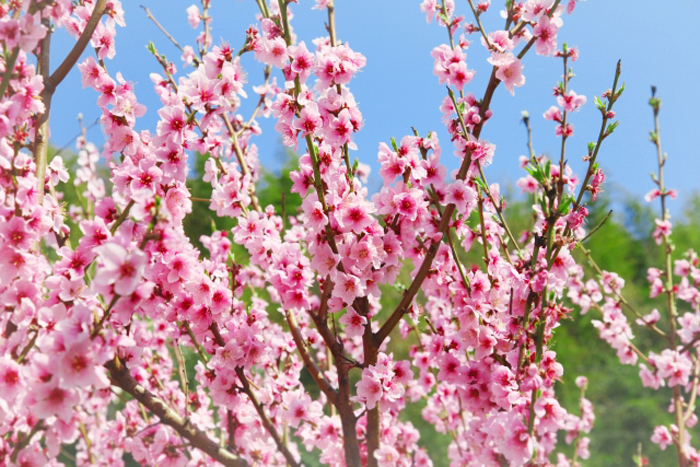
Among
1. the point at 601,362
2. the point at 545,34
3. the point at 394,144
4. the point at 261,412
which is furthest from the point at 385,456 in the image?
the point at 601,362

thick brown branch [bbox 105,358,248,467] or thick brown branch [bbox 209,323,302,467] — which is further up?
thick brown branch [bbox 209,323,302,467]

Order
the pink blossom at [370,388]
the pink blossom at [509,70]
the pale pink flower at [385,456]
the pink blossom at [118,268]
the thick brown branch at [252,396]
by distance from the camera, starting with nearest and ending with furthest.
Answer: the pink blossom at [118,268] < the pink blossom at [509,70] < the pink blossom at [370,388] < the thick brown branch at [252,396] < the pale pink flower at [385,456]

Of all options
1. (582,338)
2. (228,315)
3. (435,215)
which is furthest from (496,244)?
(582,338)

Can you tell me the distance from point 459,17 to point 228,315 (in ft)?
6.48

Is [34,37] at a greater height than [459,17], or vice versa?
[459,17]

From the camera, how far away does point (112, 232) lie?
1995 mm

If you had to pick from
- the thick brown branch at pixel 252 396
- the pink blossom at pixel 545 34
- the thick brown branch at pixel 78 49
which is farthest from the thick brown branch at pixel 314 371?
the pink blossom at pixel 545 34

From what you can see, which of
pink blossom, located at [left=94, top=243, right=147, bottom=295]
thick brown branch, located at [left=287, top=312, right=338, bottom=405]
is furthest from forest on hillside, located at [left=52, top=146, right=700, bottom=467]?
pink blossom, located at [left=94, top=243, right=147, bottom=295]

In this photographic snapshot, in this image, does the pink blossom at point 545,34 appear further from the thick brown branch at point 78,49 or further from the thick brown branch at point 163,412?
the thick brown branch at point 163,412

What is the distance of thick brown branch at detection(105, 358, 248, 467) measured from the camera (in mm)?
2212

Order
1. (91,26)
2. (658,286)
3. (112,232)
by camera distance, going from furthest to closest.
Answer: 1. (658,286)
2. (91,26)
3. (112,232)

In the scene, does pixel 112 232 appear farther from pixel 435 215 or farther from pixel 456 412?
pixel 456 412

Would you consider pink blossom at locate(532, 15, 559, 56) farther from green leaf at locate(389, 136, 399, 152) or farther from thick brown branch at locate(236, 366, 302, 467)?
thick brown branch at locate(236, 366, 302, 467)

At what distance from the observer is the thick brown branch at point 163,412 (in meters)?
2.21
